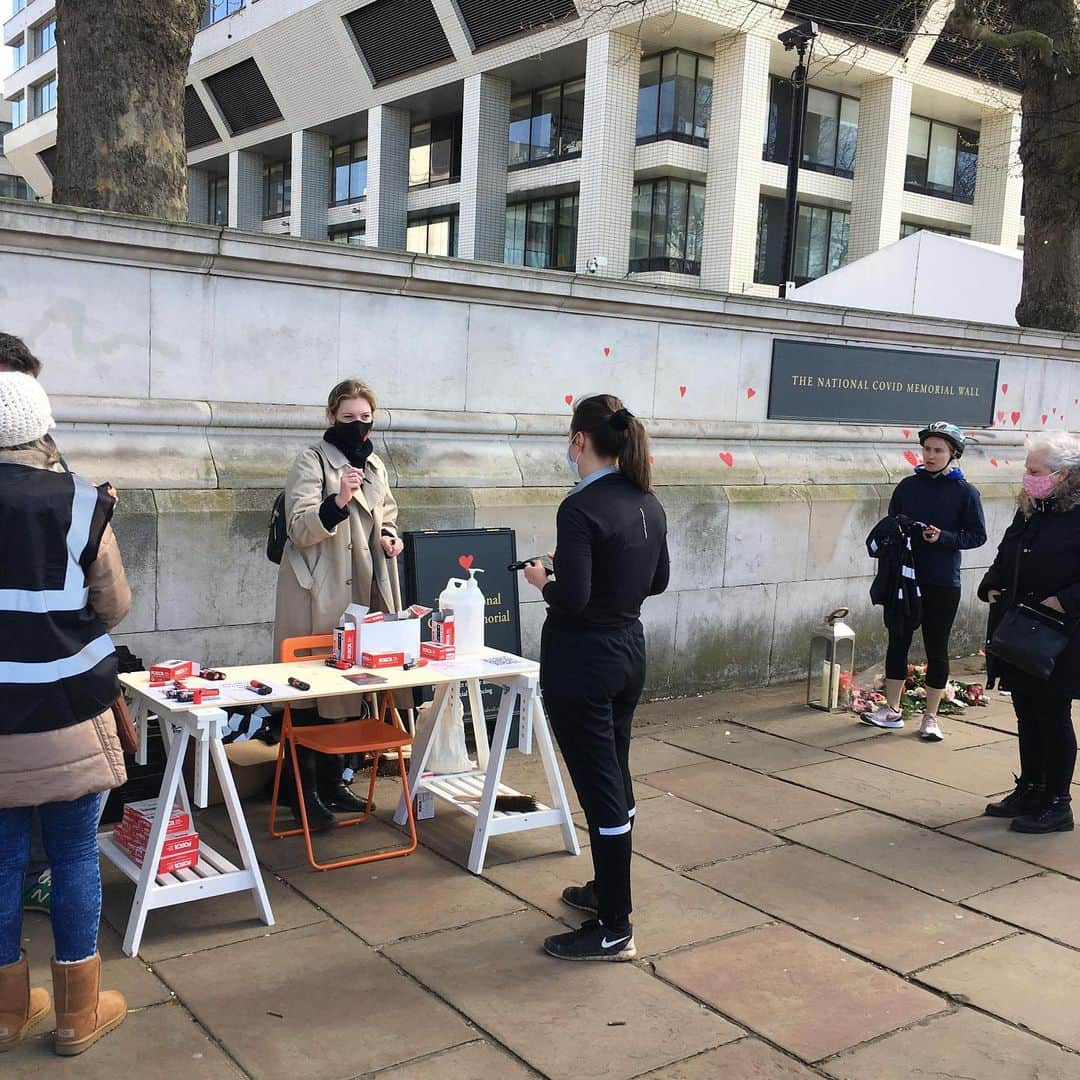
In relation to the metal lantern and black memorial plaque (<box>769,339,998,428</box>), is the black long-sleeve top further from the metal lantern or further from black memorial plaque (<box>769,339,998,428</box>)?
black memorial plaque (<box>769,339,998,428</box>)

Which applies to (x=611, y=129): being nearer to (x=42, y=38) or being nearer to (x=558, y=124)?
(x=558, y=124)

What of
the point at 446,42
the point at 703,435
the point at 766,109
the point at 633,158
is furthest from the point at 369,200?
the point at 703,435

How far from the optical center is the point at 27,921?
410 centimetres

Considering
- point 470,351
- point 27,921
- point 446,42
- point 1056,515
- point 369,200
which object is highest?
point 446,42

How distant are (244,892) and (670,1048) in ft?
6.08

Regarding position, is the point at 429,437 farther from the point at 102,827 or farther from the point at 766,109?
the point at 766,109

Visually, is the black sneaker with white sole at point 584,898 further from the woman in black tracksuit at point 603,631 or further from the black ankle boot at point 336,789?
the black ankle boot at point 336,789

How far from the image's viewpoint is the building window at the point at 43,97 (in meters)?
52.4

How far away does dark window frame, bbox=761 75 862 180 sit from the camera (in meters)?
32.1

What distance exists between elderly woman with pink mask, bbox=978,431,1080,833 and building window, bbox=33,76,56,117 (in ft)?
184

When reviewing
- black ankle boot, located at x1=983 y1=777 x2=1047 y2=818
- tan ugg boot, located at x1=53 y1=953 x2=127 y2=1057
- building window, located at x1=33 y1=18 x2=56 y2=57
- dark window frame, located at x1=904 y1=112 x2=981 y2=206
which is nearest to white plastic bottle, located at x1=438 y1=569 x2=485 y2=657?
tan ugg boot, located at x1=53 y1=953 x2=127 y2=1057

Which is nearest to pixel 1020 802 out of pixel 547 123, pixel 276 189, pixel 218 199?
pixel 547 123

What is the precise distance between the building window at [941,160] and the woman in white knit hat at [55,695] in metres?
36.4

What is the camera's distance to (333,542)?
4926mm
